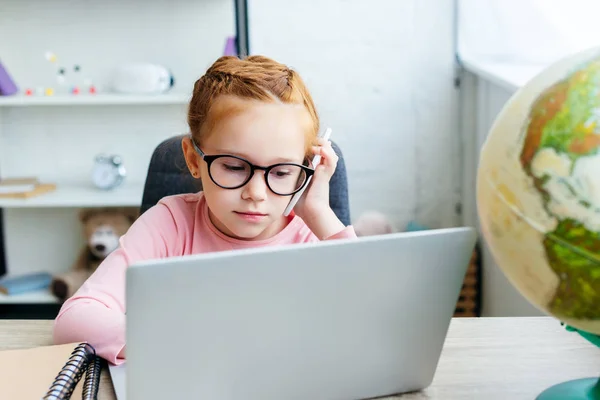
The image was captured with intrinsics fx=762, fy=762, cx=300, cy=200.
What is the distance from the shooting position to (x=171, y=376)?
2.41 ft

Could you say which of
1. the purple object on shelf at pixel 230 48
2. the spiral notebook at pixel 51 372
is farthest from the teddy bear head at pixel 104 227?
the spiral notebook at pixel 51 372

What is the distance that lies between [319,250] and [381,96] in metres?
2.39

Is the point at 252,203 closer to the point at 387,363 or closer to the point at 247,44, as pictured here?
the point at 387,363

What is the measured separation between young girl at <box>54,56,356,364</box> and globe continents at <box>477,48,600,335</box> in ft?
1.48

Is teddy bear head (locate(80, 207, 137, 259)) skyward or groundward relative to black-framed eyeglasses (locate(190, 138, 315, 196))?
groundward

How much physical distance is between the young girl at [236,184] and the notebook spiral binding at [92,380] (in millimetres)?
93

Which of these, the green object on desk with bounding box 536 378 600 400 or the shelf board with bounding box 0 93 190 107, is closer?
the green object on desk with bounding box 536 378 600 400

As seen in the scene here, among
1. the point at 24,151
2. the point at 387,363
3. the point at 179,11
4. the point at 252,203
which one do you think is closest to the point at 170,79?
the point at 179,11

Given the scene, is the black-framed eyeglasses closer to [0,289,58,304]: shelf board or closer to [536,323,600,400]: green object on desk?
[536,323,600,400]: green object on desk

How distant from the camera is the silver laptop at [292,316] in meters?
0.69

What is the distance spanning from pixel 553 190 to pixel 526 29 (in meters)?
1.79

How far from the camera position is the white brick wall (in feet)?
9.82

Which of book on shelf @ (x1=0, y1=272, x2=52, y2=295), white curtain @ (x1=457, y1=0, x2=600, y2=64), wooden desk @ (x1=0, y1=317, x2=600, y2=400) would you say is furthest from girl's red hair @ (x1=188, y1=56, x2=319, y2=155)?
book on shelf @ (x1=0, y1=272, x2=52, y2=295)

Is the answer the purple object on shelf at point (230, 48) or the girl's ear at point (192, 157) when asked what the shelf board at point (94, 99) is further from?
→ the girl's ear at point (192, 157)
